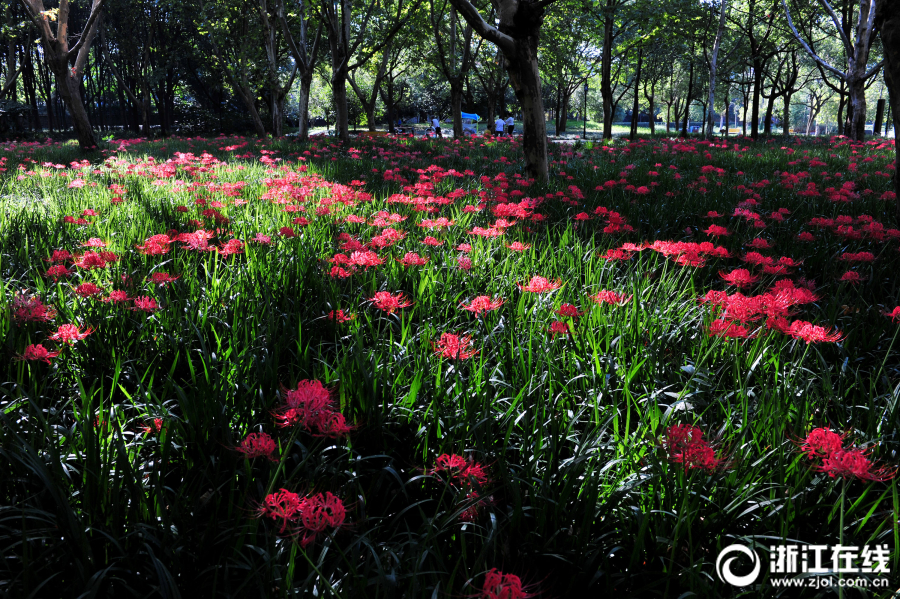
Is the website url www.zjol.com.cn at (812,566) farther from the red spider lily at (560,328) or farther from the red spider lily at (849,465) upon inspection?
the red spider lily at (560,328)

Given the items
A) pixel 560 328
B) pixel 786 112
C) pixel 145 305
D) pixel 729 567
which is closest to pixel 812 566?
pixel 729 567

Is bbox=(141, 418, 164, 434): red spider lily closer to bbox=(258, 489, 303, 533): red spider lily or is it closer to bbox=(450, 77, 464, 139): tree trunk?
bbox=(258, 489, 303, 533): red spider lily

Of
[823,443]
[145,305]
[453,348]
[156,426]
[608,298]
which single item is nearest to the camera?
[823,443]

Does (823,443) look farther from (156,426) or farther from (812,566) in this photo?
(156,426)

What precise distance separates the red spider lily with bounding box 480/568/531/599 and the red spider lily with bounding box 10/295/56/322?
1670mm

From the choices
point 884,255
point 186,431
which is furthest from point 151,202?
point 884,255

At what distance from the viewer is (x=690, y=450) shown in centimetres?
105

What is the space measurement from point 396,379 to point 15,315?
1.36 metres

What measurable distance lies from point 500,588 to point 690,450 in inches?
20.7

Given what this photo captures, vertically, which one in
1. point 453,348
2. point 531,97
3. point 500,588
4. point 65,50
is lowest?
point 500,588

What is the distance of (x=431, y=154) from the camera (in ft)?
A: 31.1

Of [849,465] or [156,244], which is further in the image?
[156,244]

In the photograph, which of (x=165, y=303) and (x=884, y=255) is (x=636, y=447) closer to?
(x=165, y=303)

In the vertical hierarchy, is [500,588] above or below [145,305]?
below
